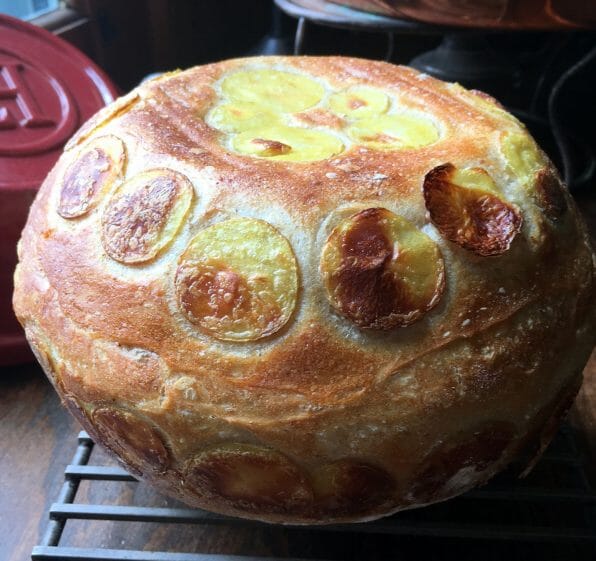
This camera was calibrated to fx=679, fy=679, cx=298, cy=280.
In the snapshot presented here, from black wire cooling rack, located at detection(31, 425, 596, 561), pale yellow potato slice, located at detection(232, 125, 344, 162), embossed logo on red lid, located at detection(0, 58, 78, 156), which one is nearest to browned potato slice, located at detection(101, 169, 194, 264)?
pale yellow potato slice, located at detection(232, 125, 344, 162)

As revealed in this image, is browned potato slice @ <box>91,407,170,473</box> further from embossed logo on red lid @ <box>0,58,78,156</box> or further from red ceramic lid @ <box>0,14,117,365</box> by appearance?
embossed logo on red lid @ <box>0,58,78,156</box>

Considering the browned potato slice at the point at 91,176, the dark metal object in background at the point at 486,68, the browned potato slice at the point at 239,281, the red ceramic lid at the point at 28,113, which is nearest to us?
the browned potato slice at the point at 239,281

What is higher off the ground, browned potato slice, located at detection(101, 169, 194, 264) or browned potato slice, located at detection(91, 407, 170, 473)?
browned potato slice, located at detection(101, 169, 194, 264)

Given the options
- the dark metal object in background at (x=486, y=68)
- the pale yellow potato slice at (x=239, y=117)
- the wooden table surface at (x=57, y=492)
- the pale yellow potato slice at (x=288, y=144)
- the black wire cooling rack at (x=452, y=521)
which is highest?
the pale yellow potato slice at (x=288, y=144)

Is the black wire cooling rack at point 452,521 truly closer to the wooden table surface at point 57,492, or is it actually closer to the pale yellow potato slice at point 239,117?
the wooden table surface at point 57,492

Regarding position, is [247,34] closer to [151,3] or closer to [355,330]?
[151,3]

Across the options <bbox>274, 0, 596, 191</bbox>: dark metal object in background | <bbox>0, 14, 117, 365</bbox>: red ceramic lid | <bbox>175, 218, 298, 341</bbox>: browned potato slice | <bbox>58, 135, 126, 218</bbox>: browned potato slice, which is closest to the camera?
<bbox>175, 218, 298, 341</bbox>: browned potato slice

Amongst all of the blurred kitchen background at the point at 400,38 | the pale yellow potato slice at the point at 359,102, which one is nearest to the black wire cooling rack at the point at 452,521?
the pale yellow potato slice at the point at 359,102

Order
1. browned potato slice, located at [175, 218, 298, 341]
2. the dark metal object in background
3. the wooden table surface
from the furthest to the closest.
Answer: the dark metal object in background, the wooden table surface, browned potato slice, located at [175, 218, 298, 341]
